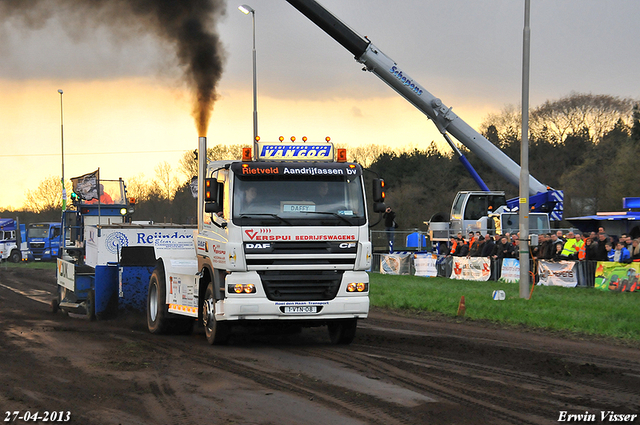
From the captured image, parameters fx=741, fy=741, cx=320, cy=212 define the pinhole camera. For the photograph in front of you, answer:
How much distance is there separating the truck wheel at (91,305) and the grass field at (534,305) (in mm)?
7353

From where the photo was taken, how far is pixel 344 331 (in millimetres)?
12008

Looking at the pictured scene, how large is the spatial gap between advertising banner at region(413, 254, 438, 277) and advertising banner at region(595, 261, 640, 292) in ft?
26.7

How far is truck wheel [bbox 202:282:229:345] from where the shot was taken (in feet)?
37.9

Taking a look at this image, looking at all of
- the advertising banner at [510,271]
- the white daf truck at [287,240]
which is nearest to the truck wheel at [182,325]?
the white daf truck at [287,240]

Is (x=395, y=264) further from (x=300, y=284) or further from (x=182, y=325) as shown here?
(x=300, y=284)

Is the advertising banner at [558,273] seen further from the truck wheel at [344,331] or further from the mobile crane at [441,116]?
the truck wheel at [344,331]

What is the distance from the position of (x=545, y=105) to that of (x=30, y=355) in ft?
191

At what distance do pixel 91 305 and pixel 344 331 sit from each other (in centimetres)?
644

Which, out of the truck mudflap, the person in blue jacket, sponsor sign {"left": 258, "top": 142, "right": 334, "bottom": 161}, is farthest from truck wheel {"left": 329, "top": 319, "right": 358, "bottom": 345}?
the person in blue jacket

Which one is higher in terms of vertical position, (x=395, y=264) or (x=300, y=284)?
(x=300, y=284)

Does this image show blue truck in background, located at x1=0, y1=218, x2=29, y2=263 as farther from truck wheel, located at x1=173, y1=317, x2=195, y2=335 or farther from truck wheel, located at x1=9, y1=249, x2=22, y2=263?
truck wheel, located at x1=173, y1=317, x2=195, y2=335

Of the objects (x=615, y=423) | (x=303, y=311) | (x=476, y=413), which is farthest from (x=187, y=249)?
(x=615, y=423)

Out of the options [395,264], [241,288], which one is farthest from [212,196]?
[395,264]

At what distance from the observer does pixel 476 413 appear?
7078 mm
